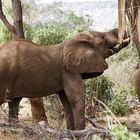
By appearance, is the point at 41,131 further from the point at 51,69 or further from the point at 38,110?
the point at 38,110

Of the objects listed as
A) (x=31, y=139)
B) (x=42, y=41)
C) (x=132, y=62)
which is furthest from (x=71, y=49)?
(x=132, y=62)

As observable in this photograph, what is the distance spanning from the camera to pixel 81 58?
282 inches

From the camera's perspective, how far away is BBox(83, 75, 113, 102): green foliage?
31.7 ft

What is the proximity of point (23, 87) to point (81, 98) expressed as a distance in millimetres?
723

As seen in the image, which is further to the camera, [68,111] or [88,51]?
[68,111]

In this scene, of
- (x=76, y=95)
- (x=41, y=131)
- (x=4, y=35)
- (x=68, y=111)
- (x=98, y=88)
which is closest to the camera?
(x=41, y=131)

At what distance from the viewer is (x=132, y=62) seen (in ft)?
46.4

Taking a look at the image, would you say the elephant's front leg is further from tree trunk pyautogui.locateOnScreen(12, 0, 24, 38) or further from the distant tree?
tree trunk pyautogui.locateOnScreen(12, 0, 24, 38)

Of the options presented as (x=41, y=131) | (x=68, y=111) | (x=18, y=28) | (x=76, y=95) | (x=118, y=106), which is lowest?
(x=118, y=106)

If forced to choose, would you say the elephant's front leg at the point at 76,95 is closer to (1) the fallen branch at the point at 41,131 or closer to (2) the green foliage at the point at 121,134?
(1) the fallen branch at the point at 41,131

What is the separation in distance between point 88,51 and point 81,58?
0.48 feet

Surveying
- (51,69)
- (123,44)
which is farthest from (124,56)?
(51,69)

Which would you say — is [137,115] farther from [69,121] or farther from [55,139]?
[55,139]

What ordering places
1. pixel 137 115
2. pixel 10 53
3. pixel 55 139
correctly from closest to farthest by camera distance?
pixel 55 139
pixel 10 53
pixel 137 115
